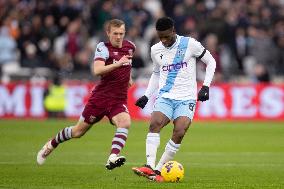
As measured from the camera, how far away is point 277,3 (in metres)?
30.2

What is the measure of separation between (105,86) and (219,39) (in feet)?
48.9

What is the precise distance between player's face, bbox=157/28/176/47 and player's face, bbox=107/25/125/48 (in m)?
0.80

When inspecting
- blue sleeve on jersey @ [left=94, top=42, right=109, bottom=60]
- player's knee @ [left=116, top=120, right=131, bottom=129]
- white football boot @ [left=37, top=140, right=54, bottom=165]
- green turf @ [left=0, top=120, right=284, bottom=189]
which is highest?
blue sleeve on jersey @ [left=94, top=42, right=109, bottom=60]

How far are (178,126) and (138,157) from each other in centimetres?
410

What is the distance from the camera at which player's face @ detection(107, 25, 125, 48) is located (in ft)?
44.4

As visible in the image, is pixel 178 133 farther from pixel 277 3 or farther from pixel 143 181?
pixel 277 3

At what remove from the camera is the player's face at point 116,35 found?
13547 millimetres

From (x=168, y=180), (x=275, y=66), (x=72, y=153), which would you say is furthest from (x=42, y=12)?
(x=168, y=180)

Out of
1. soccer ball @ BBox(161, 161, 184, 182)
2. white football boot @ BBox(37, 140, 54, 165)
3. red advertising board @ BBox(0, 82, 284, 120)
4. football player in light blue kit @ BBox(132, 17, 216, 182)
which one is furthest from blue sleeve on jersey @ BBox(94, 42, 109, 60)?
red advertising board @ BBox(0, 82, 284, 120)

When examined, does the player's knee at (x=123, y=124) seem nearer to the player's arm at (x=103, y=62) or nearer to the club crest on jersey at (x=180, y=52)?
the player's arm at (x=103, y=62)

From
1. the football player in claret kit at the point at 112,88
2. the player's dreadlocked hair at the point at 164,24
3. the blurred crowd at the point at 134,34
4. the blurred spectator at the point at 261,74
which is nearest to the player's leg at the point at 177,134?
the football player in claret kit at the point at 112,88

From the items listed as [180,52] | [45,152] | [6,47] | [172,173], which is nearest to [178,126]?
[172,173]

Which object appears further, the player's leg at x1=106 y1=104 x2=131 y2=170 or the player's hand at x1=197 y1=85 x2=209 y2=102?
the player's leg at x1=106 y1=104 x2=131 y2=170

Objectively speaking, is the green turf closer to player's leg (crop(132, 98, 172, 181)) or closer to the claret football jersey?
player's leg (crop(132, 98, 172, 181))
